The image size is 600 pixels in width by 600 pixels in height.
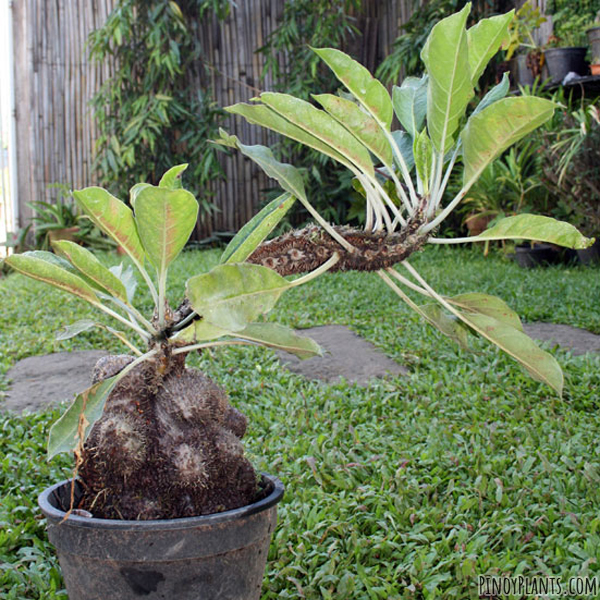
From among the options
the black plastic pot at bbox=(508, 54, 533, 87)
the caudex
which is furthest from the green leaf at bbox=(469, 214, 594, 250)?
the black plastic pot at bbox=(508, 54, 533, 87)

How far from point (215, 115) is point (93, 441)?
5911mm

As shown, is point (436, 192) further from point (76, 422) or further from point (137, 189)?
point (76, 422)

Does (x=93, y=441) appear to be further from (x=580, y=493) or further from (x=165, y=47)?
(x=165, y=47)

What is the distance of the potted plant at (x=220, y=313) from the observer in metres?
0.94

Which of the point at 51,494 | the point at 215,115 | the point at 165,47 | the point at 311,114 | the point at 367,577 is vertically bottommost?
the point at 367,577

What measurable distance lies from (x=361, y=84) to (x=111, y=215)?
0.43m

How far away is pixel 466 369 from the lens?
2.60m

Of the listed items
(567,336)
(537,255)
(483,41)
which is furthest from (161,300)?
(537,255)

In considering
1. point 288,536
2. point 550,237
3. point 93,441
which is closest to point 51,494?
point 93,441

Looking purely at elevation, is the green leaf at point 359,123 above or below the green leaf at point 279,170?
above

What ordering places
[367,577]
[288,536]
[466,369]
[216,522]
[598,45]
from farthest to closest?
[598,45] < [466,369] < [288,536] < [367,577] < [216,522]

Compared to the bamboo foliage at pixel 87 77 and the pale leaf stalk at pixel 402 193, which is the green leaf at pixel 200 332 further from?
the bamboo foliage at pixel 87 77

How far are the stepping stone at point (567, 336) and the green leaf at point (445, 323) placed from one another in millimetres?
1546

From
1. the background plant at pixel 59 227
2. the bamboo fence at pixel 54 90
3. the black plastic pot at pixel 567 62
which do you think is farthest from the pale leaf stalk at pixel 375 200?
the bamboo fence at pixel 54 90
